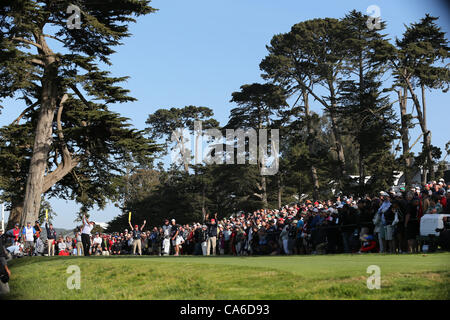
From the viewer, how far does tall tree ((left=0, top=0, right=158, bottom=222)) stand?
32875 millimetres

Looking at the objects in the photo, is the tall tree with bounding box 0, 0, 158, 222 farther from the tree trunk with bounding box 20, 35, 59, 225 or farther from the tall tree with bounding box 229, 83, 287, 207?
the tall tree with bounding box 229, 83, 287, 207

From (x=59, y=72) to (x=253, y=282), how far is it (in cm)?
2583

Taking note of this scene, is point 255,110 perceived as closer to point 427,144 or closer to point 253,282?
point 427,144

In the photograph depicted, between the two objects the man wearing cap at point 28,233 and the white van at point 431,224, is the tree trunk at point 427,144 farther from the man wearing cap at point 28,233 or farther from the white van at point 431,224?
the man wearing cap at point 28,233

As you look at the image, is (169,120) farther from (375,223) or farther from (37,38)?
(375,223)

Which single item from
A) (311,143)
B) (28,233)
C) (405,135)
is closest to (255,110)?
(311,143)

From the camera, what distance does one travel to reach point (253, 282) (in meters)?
11.5

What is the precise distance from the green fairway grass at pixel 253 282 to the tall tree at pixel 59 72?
60.0ft

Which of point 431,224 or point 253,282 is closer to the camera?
point 253,282

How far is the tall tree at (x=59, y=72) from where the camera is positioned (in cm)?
3288

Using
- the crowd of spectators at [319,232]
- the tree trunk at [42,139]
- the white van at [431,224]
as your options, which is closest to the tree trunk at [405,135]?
the crowd of spectators at [319,232]

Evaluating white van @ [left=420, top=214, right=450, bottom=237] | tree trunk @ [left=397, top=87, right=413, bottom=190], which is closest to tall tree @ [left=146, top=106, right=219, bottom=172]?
tree trunk @ [left=397, top=87, right=413, bottom=190]

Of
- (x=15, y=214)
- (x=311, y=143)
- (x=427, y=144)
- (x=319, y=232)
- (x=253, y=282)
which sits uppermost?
(x=311, y=143)

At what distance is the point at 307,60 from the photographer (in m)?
48.0
